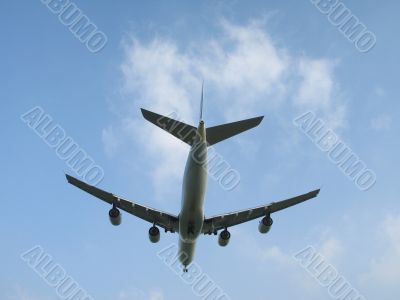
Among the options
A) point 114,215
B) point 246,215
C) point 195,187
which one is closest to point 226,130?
point 195,187

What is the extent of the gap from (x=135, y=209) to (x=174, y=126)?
727 centimetres

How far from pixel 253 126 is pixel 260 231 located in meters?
8.94

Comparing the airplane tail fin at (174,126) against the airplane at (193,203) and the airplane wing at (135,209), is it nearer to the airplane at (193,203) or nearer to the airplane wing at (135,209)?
the airplane at (193,203)

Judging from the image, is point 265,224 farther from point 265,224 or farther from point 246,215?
point 246,215

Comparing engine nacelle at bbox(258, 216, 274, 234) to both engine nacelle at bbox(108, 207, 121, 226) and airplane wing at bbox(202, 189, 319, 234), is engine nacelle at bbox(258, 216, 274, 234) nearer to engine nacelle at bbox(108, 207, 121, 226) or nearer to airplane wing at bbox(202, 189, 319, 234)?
airplane wing at bbox(202, 189, 319, 234)

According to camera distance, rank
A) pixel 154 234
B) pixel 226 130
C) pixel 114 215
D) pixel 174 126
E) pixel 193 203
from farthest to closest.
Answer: pixel 154 234, pixel 114 215, pixel 174 126, pixel 226 130, pixel 193 203

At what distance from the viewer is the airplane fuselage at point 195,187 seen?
26750mm

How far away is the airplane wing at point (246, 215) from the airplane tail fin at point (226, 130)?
21.4ft

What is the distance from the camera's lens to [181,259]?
34000 millimetres

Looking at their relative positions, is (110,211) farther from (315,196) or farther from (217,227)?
(315,196)

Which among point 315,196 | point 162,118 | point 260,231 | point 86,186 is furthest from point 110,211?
point 315,196

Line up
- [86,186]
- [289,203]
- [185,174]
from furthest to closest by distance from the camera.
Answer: [289,203]
[86,186]
[185,174]

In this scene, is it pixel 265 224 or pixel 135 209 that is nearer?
pixel 265 224

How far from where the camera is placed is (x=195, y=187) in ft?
88.2
